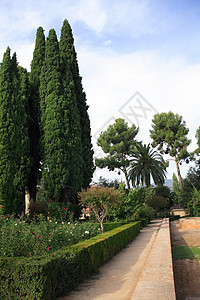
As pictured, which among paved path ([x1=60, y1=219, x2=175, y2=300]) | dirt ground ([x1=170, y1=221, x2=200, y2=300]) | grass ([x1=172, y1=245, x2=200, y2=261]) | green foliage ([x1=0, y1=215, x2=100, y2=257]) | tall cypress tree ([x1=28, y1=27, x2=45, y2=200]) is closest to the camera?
paved path ([x1=60, y1=219, x2=175, y2=300])

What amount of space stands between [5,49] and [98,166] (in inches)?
956

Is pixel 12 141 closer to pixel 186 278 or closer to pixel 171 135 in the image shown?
pixel 186 278

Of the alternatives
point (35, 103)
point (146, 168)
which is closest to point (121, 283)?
point (35, 103)

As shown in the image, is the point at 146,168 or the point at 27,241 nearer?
the point at 27,241

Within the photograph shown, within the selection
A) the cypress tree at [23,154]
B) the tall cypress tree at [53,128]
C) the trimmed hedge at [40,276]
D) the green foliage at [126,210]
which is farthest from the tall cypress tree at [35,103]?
the trimmed hedge at [40,276]

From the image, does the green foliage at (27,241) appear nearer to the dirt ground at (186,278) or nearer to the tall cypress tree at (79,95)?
the dirt ground at (186,278)

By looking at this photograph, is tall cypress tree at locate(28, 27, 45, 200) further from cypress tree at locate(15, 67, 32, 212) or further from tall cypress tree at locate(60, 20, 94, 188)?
tall cypress tree at locate(60, 20, 94, 188)

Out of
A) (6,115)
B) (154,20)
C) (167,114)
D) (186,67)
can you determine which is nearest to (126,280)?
(154,20)

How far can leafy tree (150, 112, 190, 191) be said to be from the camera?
3734 cm

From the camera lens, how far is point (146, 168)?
32.1m

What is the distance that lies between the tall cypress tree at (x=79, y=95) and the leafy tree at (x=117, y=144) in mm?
16441

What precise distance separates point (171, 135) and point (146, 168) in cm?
896

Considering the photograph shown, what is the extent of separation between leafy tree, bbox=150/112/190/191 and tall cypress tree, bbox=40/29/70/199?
24.8m

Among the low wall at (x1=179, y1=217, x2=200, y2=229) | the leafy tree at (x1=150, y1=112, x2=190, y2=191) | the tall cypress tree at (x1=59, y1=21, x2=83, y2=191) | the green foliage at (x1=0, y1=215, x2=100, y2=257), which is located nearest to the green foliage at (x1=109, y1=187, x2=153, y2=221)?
the tall cypress tree at (x1=59, y1=21, x2=83, y2=191)
